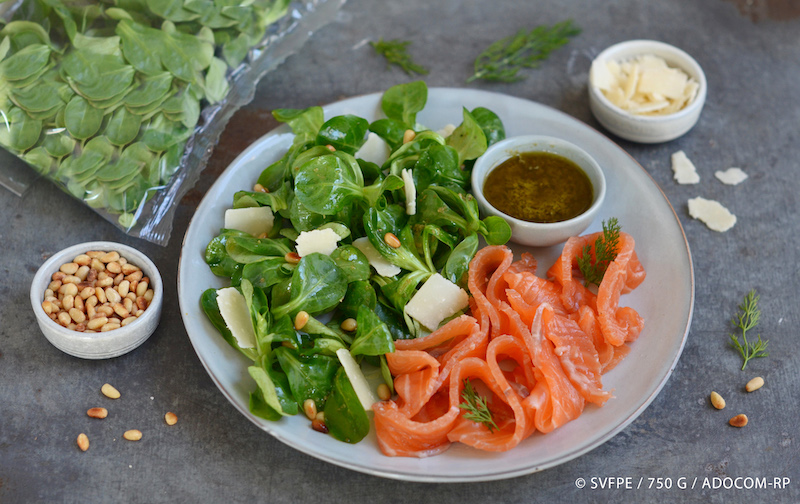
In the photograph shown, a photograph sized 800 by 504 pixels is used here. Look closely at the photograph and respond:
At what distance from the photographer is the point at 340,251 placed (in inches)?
96.0

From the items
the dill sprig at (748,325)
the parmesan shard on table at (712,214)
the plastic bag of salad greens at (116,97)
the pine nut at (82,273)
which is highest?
the plastic bag of salad greens at (116,97)

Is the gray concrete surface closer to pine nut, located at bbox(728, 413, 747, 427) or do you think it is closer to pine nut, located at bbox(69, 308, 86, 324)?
pine nut, located at bbox(728, 413, 747, 427)

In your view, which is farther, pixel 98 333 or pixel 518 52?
pixel 518 52

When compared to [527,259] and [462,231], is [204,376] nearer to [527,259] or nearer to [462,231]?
[462,231]

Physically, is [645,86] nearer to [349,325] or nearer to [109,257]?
[349,325]

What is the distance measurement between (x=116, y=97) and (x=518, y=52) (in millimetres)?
2144

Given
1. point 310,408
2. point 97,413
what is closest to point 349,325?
point 310,408

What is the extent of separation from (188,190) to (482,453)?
1.77 metres

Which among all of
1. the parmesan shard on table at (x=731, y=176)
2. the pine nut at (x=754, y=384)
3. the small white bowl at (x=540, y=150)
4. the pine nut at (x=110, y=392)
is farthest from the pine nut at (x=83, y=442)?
the parmesan shard on table at (x=731, y=176)

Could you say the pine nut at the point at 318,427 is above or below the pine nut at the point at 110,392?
below

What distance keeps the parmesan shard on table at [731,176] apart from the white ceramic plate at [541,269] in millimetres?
601

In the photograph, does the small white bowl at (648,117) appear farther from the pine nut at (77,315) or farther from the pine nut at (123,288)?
the pine nut at (77,315)

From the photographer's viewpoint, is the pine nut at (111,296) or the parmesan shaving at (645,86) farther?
the parmesan shaving at (645,86)

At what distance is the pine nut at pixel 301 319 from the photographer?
229 centimetres
